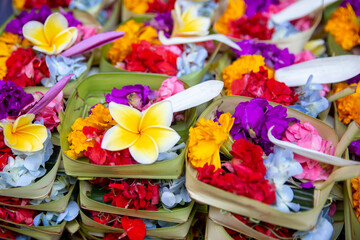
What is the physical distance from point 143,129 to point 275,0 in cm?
96

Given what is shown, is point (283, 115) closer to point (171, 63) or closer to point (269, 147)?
point (269, 147)

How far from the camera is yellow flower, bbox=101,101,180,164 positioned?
875mm

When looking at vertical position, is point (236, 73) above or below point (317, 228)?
above

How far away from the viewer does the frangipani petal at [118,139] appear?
0.87 meters

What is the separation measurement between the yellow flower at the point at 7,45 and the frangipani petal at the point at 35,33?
0.44 ft

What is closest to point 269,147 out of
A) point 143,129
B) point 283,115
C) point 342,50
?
point 283,115

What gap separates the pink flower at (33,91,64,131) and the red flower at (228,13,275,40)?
2.32 feet

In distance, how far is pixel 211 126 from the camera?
0.90 metres

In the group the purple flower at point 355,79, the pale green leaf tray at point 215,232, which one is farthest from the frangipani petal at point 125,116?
the purple flower at point 355,79

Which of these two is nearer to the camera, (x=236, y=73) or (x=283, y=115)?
(x=283, y=115)

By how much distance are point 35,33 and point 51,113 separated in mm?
312

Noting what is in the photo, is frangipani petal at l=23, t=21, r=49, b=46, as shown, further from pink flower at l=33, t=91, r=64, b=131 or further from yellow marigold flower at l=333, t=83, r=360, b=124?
yellow marigold flower at l=333, t=83, r=360, b=124

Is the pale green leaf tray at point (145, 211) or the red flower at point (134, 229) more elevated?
the pale green leaf tray at point (145, 211)

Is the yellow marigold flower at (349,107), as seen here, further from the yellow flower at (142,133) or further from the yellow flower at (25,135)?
the yellow flower at (25,135)
